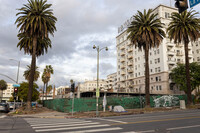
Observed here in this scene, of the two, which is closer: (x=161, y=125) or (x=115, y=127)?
(x=115, y=127)

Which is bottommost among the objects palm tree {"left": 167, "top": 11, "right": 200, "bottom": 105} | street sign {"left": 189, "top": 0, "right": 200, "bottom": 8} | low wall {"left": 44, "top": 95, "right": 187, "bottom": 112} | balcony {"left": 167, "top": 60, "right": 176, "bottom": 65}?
low wall {"left": 44, "top": 95, "right": 187, "bottom": 112}

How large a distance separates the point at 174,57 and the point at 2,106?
52897 mm

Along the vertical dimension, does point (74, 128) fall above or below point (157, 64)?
below

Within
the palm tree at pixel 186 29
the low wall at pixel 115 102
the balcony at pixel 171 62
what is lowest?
the low wall at pixel 115 102

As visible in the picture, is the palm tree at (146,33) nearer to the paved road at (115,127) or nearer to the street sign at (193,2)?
the paved road at (115,127)

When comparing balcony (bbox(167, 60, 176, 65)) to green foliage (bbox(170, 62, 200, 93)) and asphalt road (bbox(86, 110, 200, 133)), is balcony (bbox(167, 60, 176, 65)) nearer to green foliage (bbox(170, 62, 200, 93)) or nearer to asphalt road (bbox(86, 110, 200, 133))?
green foliage (bbox(170, 62, 200, 93))

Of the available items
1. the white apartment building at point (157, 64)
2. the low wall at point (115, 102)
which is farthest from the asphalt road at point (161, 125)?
the white apartment building at point (157, 64)

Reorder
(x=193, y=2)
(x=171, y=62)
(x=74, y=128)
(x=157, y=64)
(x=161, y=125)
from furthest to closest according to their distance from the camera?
(x=157, y=64) < (x=171, y=62) < (x=161, y=125) < (x=74, y=128) < (x=193, y=2)

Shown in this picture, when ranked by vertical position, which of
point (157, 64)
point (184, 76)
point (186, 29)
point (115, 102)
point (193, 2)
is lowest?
point (115, 102)

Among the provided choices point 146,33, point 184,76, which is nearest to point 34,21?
point 146,33

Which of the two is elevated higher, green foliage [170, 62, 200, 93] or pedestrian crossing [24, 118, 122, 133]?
green foliage [170, 62, 200, 93]

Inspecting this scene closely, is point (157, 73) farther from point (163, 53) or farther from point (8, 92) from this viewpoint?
point (8, 92)

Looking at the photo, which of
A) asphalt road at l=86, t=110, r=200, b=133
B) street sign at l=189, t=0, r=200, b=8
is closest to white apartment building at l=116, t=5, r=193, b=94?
asphalt road at l=86, t=110, r=200, b=133

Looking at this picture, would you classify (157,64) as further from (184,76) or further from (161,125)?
(161,125)
